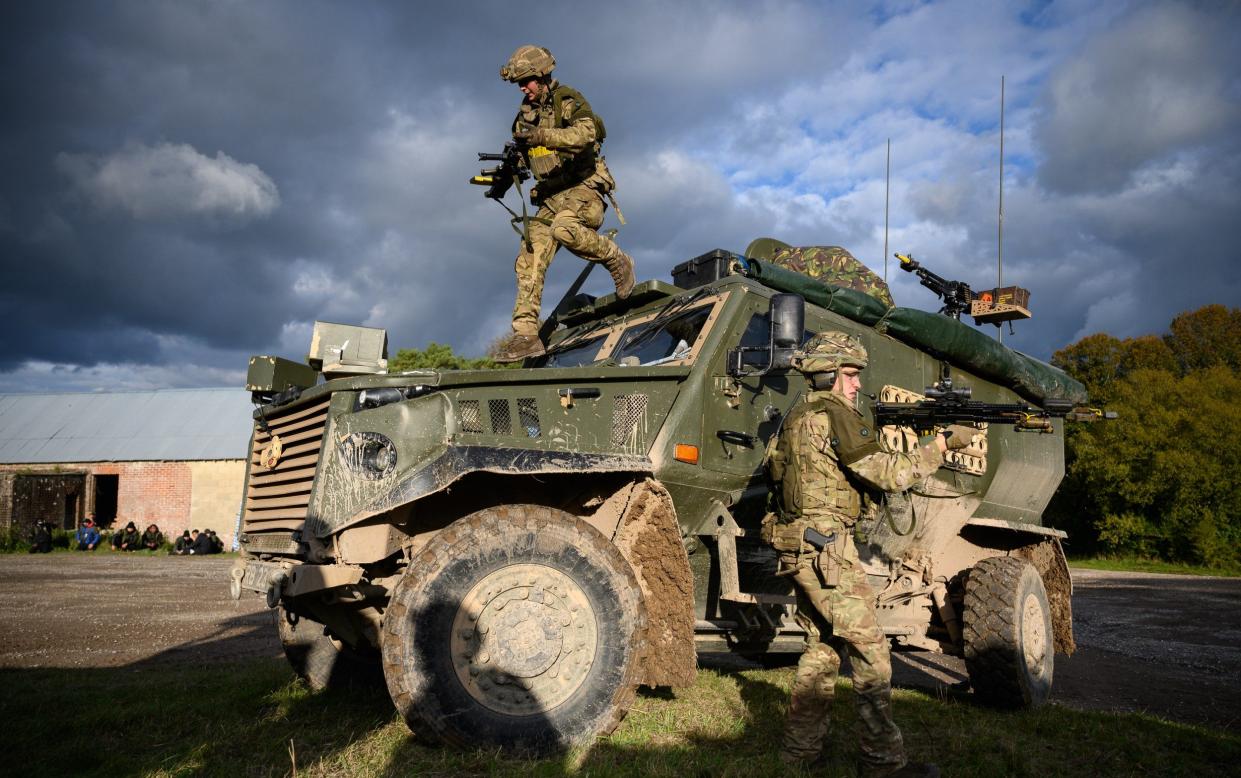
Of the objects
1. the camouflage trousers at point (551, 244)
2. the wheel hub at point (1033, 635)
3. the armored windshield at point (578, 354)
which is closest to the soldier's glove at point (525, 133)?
the camouflage trousers at point (551, 244)

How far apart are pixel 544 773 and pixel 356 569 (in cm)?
122

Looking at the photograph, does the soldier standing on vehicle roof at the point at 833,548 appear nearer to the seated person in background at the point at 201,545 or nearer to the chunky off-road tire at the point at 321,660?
the chunky off-road tire at the point at 321,660

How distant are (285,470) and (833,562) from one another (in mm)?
2968

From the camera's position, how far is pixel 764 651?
17.3 feet

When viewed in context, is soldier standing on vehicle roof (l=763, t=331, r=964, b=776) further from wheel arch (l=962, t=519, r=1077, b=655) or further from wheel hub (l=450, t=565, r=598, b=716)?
wheel arch (l=962, t=519, r=1077, b=655)

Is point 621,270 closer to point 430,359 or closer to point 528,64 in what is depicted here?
point 528,64

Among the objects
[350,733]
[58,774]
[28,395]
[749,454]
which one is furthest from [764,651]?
[28,395]

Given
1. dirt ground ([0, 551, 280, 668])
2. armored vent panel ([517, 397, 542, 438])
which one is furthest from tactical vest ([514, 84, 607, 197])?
dirt ground ([0, 551, 280, 668])

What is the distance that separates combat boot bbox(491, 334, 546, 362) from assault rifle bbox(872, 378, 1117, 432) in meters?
2.30

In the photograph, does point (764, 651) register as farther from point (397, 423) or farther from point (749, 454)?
point (397, 423)

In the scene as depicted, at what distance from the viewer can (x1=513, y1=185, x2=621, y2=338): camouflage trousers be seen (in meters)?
6.03

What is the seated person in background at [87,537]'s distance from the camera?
1069 inches

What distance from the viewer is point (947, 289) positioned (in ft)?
25.7

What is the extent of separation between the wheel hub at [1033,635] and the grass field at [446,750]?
12.4 inches
